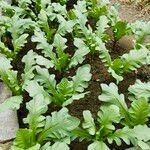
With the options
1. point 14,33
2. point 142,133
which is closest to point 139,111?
point 142,133

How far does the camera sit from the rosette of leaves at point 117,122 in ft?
9.89

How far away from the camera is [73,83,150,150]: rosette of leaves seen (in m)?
3.01

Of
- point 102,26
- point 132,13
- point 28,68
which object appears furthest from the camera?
point 132,13

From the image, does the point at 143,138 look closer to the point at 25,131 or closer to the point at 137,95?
the point at 137,95

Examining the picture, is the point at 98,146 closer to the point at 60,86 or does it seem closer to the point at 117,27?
the point at 60,86

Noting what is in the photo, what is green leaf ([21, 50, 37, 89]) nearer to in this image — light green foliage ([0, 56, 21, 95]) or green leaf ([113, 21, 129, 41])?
light green foliage ([0, 56, 21, 95])

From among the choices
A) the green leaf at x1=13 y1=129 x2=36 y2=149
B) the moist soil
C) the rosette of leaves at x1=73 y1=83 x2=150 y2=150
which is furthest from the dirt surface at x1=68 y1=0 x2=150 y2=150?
the green leaf at x1=13 y1=129 x2=36 y2=149

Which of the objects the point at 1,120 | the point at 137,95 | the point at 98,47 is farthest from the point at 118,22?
the point at 1,120

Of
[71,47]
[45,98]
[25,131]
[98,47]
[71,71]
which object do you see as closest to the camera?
[25,131]

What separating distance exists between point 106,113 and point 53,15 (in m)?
2.06

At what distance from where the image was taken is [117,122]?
3080mm

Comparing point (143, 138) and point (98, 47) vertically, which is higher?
point (98, 47)

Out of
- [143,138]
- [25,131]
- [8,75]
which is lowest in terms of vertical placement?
[143,138]

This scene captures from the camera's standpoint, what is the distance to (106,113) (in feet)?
10.2
